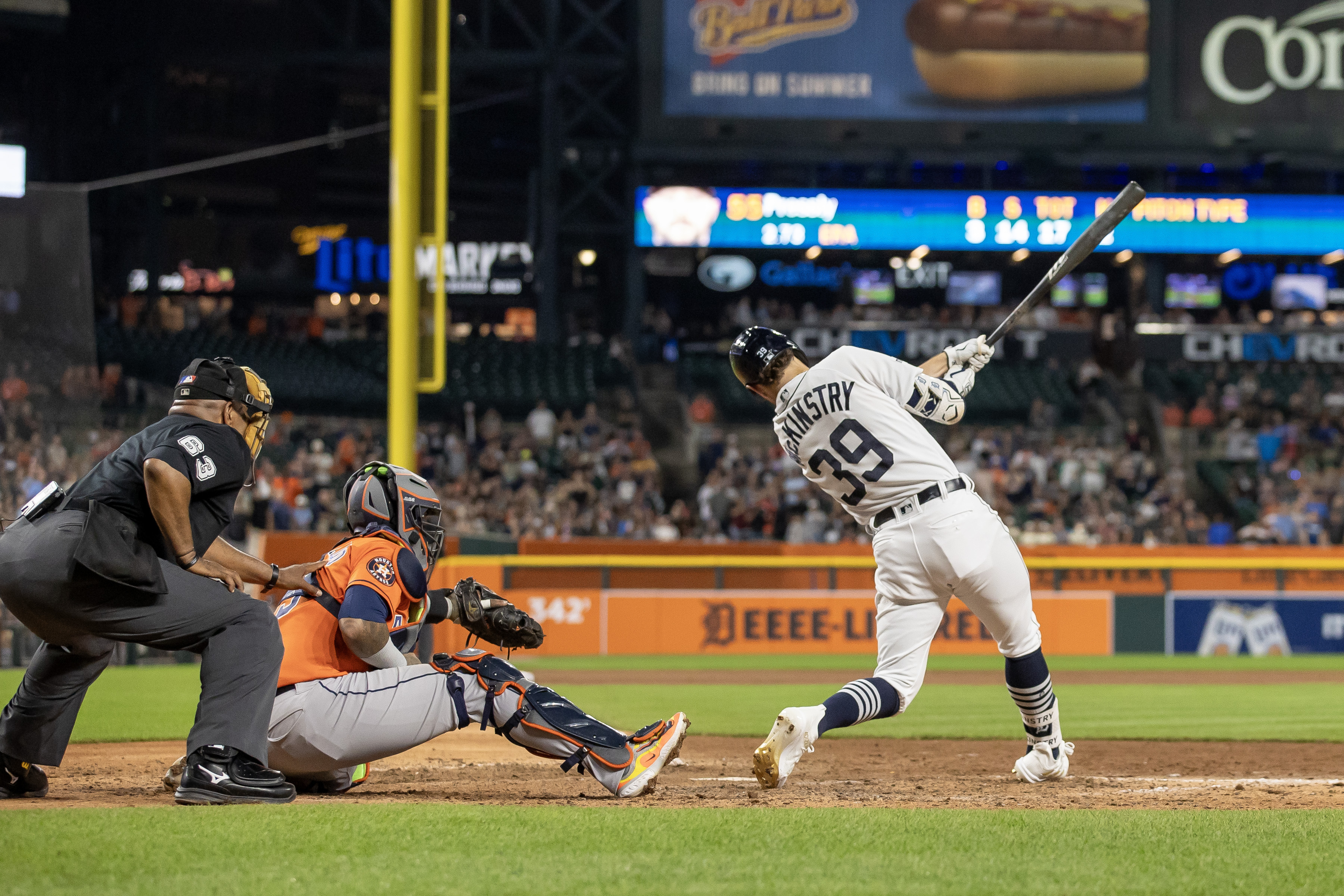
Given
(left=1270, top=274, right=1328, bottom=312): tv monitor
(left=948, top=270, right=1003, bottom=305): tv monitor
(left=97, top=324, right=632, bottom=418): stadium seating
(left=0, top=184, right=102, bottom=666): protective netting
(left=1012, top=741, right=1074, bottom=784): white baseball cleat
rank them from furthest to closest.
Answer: (left=1270, top=274, right=1328, bottom=312): tv monitor < (left=948, top=270, right=1003, bottom=305): tv monitor < (left=97, top=324, right=632, bottom=418): stadium seating < (left=0, top=184, right=102, bottom=666): protective netting < (left=1012, top=741, right=1074, bottom=784): white baseball cleat

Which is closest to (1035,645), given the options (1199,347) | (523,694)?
(523,694)

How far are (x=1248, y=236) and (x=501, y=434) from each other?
47.4 ft

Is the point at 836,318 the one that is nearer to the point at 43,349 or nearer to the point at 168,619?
the point at 43,349

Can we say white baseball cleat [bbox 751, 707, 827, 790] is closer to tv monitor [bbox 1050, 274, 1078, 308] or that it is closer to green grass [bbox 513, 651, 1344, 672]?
green grass [bbox 513, 651, 1344, 672]

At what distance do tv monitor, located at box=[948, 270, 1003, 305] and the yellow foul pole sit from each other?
22.5 m

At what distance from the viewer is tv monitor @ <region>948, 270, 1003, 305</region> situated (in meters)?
29.8

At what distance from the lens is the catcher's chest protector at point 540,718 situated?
451 cm

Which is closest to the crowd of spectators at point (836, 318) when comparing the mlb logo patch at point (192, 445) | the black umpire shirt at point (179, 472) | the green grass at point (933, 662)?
the green grass at point (933, 662)

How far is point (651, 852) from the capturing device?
3.67 metres

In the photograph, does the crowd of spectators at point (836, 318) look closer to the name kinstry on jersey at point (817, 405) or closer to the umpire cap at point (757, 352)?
the umpire cap at point (757, 352)

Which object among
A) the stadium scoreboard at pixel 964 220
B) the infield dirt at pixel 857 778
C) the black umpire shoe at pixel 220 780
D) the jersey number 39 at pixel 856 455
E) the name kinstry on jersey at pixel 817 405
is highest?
the stadium scoreboard at pixel 964 220

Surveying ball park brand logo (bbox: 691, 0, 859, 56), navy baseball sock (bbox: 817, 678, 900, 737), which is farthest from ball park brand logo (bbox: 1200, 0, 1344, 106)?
navy baseball sock (bbox: 817, 678, 900, 737)

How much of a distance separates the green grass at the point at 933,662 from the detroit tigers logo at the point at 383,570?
863 cm

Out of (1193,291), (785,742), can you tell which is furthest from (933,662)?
(1193,291)
